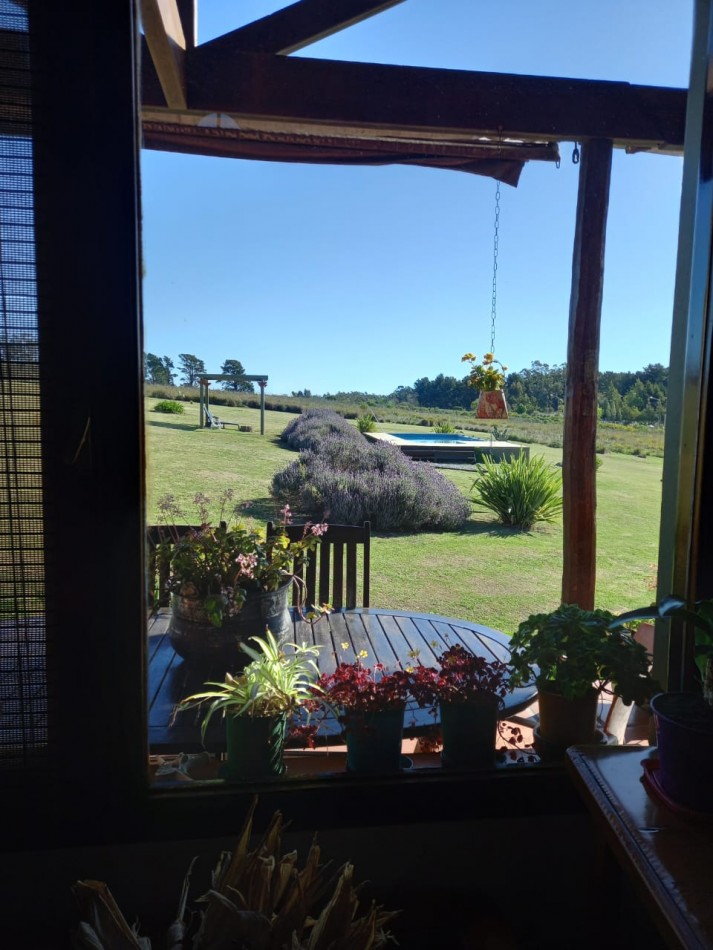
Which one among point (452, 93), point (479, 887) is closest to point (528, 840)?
point (479, 887)

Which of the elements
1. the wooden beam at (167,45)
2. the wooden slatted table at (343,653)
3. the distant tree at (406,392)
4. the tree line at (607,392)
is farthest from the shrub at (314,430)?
the wooden beam at (167,45)

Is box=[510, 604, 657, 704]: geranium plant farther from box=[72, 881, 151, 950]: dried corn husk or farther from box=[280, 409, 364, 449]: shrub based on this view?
box=[280, 409, 364, 449]: shrub

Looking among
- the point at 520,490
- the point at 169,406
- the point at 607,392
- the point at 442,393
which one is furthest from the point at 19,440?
the point at 169,406

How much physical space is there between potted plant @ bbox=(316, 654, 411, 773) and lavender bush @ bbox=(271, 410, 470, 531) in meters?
4.77

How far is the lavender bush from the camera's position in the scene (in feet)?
20.2

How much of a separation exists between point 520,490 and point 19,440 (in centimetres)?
551

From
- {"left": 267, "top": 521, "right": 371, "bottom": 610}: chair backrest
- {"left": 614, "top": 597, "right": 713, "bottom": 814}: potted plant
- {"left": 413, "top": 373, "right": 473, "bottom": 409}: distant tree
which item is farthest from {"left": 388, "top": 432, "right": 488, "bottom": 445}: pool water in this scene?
{"left": 614, "top": 597, "right": 713, "bottom": 814}: potted plant

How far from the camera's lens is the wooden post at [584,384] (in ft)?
8.02

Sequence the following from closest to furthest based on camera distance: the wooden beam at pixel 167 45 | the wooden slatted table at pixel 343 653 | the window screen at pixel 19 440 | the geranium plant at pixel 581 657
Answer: the window screen at pixel 19 440 < the geranium plant at pixel 581 657 < the wooden slatted table at pixel 343 653 < the wooden beam at pixel 167 45

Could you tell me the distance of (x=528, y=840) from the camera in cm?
122

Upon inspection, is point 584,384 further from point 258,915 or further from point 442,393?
point 258,915

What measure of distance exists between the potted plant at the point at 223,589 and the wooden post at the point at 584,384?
1.37 meters

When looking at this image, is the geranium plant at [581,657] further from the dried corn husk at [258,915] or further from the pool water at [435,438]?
the pool water at [435,438]

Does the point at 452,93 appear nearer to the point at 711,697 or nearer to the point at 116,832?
the point at 711,697
